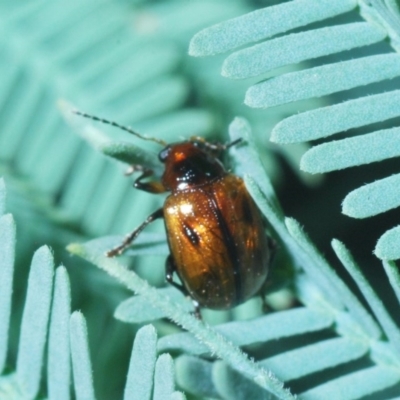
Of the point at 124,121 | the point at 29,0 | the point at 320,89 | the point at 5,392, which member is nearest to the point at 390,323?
the point at 320,89

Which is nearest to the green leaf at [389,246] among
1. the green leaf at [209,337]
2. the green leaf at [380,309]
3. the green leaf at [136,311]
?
the green leaf at [380,309]

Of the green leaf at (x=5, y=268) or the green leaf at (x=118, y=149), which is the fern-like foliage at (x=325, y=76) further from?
the green leaf at (x=5, y=268)

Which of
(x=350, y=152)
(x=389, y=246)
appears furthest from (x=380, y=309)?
(x=350, y=152)

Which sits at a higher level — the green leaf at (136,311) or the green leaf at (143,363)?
the green leaf at (143,363)

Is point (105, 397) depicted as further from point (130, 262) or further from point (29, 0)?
point (29, 0)

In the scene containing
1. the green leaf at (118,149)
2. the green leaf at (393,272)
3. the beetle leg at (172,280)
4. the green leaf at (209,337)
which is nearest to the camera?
the green leaf at (209,337)

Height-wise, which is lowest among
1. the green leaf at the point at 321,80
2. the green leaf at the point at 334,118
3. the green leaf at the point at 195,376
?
the green leaf at the point at 195,376
